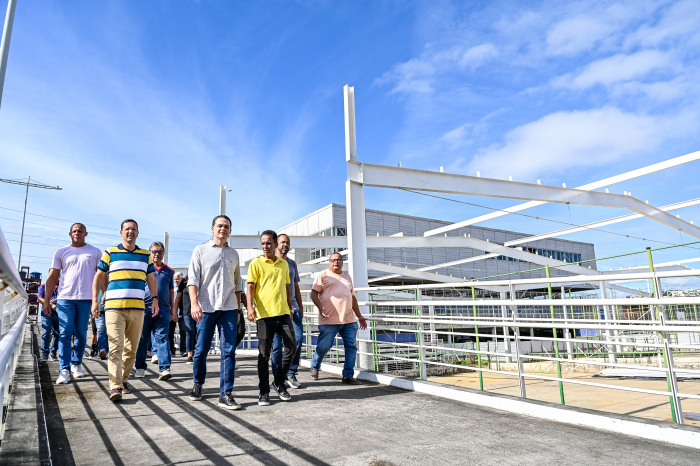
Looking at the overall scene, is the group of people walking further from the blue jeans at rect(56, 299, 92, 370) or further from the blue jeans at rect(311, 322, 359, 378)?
the blue jeans at rect(311, 322, 359, 378)

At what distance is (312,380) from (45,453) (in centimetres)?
366

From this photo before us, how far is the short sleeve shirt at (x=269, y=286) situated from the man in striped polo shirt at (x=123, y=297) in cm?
122

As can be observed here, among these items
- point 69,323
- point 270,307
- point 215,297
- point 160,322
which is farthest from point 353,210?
point 69,323

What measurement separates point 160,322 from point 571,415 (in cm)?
515

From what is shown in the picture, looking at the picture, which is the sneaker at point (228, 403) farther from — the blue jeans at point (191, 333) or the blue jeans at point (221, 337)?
the blue jeans at point (191, 333)

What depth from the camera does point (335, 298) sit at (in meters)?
6.03

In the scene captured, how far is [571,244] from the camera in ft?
173

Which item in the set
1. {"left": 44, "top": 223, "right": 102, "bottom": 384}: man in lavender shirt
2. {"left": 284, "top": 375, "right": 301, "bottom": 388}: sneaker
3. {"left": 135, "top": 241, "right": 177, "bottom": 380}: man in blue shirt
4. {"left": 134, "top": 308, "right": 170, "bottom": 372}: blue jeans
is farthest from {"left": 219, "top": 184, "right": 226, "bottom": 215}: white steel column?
{"left": 284, "top": 375, "right": 301, "bottom": 388}: sneaker

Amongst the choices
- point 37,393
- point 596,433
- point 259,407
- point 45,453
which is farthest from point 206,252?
point 596,433

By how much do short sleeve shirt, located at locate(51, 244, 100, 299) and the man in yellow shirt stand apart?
2.22 meters

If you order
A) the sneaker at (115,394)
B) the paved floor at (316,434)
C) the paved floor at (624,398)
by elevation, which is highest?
the sneaker at (115,394)

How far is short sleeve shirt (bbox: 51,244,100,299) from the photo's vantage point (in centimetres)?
551

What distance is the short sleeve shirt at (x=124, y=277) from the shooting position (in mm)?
4785

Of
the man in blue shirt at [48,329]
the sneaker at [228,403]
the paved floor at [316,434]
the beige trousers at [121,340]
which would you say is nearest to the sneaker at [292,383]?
the paved floor at [316,434]
